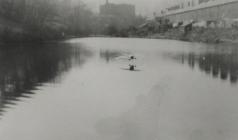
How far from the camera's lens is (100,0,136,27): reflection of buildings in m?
113

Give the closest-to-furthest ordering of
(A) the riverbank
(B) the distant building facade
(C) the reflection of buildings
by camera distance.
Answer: (A) the riverbank → (B) the distant building facade → (C) the reflection of buildings

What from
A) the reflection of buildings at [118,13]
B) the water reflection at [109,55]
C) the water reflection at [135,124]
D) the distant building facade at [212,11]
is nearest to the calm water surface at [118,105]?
the water reflection at [135,124]

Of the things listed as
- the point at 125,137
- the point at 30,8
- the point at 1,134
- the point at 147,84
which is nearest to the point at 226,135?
the point at 125,137

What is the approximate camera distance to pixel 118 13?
124m

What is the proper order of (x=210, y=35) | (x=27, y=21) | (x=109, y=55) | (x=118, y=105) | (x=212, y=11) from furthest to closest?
1. (x=212, y=11)
2. (x=27, y=21)
3. (x=210, y=35)
4. (x=109, y=55)
5. (x=118, y=105)

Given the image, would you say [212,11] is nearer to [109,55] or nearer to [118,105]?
[109,55]

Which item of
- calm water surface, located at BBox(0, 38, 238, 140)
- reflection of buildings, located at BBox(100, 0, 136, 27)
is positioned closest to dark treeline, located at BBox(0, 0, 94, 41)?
calm water surface, located at BBox(0, 38, 238, 140)

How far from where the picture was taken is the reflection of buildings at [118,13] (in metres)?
113

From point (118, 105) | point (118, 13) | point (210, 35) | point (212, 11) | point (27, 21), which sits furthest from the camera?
point (118, 13)

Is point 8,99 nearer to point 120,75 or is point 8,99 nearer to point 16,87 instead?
point 16,87

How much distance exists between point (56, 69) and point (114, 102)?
26.3 ft

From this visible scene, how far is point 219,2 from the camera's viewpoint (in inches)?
2047

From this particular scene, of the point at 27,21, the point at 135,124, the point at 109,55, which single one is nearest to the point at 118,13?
the point at 27,21

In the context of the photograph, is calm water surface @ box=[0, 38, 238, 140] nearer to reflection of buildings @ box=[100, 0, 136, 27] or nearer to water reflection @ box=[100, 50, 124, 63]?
water reflection @ box=[100, 50, 124, 63]
